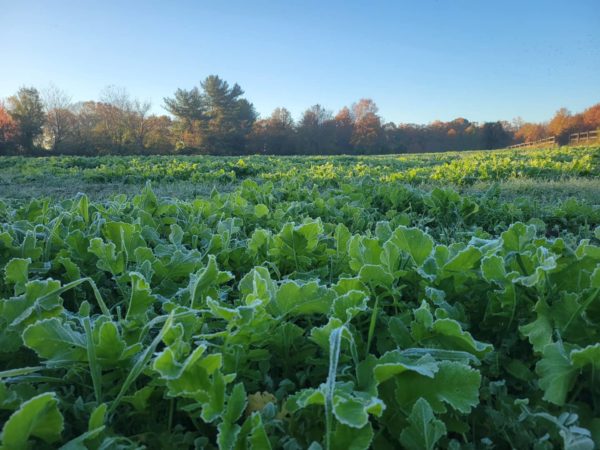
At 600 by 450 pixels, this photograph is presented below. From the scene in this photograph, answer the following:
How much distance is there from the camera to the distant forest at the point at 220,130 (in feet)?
134

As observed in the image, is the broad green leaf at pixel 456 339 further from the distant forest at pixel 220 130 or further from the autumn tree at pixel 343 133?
the autumn tree at pixel 343 133

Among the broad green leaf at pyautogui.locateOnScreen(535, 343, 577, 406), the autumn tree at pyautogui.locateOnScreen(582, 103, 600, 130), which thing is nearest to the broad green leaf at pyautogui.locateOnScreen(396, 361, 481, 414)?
the broad green leaf at pyautogui.locateOnScreen(535, 343, 577, 406)

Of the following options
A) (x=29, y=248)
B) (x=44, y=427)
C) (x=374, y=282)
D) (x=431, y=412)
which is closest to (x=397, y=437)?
(x=431, y=412)

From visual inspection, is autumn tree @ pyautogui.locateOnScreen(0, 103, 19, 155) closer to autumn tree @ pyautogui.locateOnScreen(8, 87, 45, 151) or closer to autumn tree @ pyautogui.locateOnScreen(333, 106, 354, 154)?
autumn tree @ pyautogui.locateOnScreen(8, 87, 45, 151)

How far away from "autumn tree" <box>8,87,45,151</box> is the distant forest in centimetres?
9

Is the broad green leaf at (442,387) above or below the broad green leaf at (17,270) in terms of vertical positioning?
below

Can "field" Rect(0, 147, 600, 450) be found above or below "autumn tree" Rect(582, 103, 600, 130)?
below

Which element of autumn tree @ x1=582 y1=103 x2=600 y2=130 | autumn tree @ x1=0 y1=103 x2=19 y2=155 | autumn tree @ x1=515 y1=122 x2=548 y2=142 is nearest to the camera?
Answer: autumn tree @ x1=0 y1=103 x2=19 y2=155

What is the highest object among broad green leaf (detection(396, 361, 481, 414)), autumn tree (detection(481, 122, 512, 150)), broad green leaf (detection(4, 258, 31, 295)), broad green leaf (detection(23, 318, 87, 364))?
autumn tree (detection(481, 122, 512, 150))

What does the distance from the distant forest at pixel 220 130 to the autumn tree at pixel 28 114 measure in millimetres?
87

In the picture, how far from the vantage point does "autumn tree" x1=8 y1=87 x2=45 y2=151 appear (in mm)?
39188

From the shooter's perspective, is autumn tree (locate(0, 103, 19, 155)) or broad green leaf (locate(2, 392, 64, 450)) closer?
broad green leaf (locate(2, 392, 64, 450))

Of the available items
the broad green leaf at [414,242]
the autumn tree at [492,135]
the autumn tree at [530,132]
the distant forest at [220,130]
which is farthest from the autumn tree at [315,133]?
the broad green leaf at [414,242]

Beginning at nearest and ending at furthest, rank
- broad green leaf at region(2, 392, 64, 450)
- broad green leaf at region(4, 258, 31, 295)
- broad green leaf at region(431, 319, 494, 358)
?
1. broad green leaf at region(2, 392, 64, 450)
2. broad green leaf at region(431, 319, 494, 358)
3. broad green leaf at region(4, 258, 31, 295)
